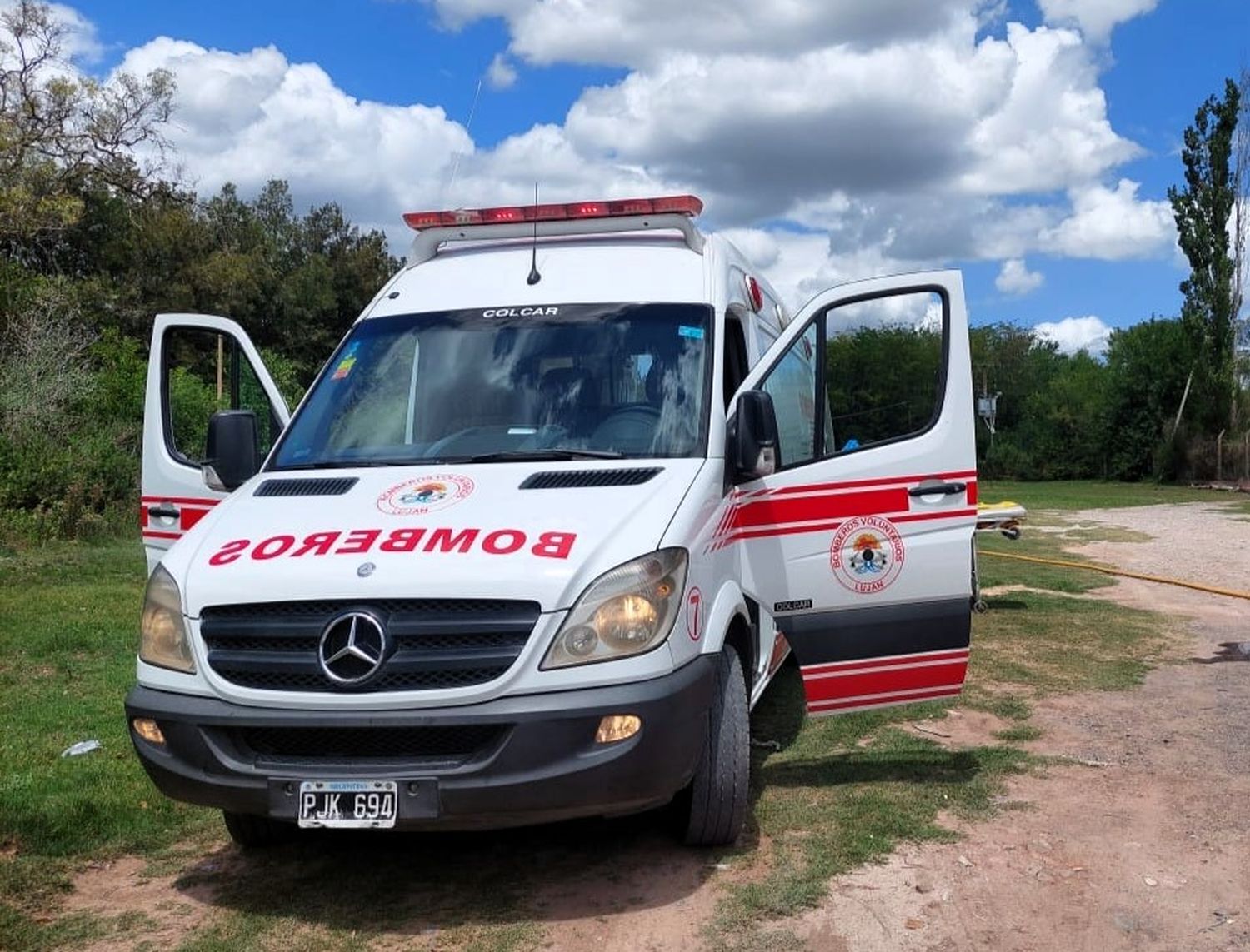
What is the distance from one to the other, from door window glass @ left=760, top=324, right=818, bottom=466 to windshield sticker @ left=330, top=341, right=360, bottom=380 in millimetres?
1944

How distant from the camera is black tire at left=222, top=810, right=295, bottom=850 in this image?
471 centimetres

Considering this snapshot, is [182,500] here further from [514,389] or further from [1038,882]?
[1038,882]

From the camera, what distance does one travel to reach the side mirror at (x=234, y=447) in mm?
5250

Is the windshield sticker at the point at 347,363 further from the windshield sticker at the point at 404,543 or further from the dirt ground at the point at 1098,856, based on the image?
the dirt ground at the point at 1098,856

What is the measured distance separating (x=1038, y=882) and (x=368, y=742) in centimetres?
244

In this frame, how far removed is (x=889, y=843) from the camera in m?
4.75

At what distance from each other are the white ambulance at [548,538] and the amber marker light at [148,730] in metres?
0.03

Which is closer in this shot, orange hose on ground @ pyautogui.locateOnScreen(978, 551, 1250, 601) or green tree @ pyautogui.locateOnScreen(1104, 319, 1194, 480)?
Answer: orange hose on ground @ pyautogui.locateOnScreen(978, 551, 1250, 601)

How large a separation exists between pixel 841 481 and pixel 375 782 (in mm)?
2336

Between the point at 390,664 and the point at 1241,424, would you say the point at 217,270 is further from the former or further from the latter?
the point at 390,664

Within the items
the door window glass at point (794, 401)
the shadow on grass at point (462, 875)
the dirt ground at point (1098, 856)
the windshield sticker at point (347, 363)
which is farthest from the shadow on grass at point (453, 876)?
the door window glass at point (794, 401)

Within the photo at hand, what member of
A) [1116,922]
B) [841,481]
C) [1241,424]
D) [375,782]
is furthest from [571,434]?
[1241,424]

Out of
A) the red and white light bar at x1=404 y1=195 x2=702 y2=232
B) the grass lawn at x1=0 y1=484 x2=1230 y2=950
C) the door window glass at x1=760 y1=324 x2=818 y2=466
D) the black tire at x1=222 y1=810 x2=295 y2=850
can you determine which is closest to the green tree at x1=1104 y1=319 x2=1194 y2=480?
the grass lawn at x1=0 y1=484 x2=1230 y2=950

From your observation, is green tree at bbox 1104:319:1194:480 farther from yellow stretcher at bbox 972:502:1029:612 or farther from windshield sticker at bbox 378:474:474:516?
windshield sticker at bbox 378:474:474:516
